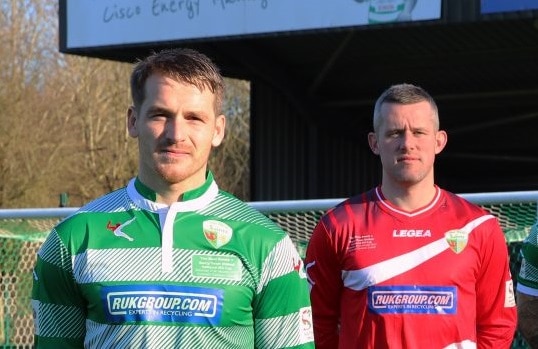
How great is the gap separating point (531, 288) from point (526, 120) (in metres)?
14.5

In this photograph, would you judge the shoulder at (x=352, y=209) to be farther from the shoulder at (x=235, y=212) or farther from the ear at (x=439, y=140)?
the shoulder at (x=235, y=212)

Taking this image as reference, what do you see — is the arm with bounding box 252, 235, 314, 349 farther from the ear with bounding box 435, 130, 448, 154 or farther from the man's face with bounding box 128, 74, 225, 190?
the ear with bounding box 435, 130, 448, 154

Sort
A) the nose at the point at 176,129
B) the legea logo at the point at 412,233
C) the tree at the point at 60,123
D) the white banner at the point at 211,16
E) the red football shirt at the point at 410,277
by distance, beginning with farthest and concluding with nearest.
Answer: the tree at the point at 60,123 < the white banner at the point at 211,16 < the legea logo at the point at 412,233 < the red football shirt at the point at 410,277 < the nose at the point at 176,129

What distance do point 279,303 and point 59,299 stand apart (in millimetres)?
554

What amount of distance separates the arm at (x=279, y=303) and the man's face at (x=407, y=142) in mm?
1279

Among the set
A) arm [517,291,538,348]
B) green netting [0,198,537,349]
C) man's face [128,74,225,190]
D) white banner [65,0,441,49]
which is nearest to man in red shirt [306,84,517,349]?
arm [517,291,538,348]

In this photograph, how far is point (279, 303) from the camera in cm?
275

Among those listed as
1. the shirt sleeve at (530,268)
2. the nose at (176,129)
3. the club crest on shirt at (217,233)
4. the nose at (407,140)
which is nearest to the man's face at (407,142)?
the nose at (407,140)

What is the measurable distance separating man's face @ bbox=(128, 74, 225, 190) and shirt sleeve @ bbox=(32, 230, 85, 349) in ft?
1.04

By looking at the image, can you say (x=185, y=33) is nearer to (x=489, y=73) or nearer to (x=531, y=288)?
(x=489, y=73)

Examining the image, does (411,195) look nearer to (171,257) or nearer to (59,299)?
(171,257)

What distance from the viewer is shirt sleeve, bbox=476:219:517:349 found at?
4020mm

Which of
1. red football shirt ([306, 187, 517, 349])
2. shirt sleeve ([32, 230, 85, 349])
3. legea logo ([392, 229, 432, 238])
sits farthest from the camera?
legea logo ([392, 229, 432, 238])

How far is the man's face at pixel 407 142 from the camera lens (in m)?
3.98
